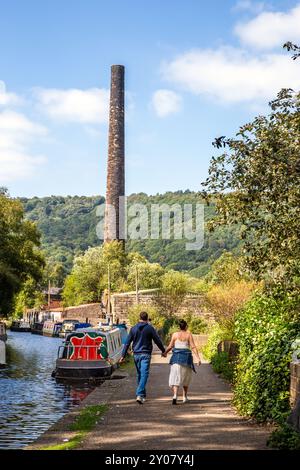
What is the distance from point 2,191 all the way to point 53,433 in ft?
139

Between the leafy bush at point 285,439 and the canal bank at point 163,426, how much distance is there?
0.21m

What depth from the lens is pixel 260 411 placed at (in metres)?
10.7

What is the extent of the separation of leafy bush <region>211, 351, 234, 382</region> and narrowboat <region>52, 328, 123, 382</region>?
15.7 feet

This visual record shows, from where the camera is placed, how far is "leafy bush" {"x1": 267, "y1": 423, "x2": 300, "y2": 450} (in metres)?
8.12

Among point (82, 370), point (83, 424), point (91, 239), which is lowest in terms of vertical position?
point (82, 370)

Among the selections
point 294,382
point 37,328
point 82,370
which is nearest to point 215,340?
point 82,370

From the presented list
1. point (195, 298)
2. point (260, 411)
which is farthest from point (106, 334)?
point (195, 298)

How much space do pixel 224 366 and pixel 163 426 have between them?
31.5 feet

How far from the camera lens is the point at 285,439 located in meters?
8.34

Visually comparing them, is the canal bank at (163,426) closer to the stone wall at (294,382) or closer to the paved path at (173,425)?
the paved path at (173,425)

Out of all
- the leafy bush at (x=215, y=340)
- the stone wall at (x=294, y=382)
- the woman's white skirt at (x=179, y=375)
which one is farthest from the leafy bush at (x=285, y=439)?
the leafy bush at (x=215, y=340)

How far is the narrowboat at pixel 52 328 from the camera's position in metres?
72.7

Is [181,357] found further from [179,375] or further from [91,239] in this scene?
[91,239]

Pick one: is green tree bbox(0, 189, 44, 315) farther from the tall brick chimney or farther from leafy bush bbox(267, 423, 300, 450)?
leafy bush bbox(267, 423, 300, 450)
